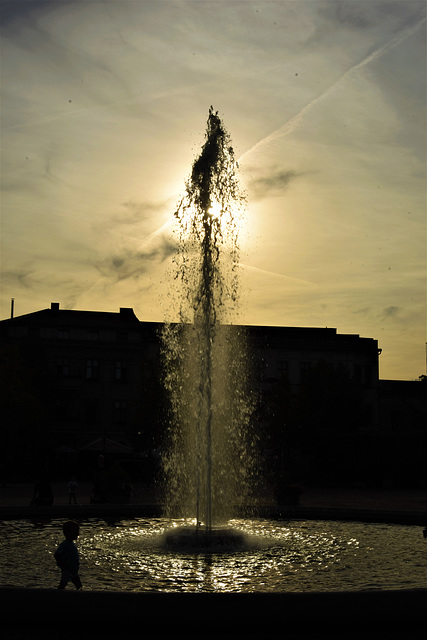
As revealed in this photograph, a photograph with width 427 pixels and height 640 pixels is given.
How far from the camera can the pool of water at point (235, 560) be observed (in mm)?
11008

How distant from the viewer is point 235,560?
13.0 metres

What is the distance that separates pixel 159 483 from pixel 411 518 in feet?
71.9

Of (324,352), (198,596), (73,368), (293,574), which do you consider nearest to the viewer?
(198,596)

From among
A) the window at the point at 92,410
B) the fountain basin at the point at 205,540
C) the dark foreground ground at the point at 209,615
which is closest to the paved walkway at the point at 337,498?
the fountain basin at the point at 205,540

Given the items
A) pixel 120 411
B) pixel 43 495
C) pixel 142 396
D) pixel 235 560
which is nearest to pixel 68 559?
pixel 235 560

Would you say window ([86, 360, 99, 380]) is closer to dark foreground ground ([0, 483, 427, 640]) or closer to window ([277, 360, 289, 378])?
window ([277, 360, 289, 378])

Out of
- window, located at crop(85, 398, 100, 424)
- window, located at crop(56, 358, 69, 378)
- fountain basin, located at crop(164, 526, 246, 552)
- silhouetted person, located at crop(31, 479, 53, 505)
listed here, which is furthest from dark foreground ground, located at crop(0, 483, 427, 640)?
window, located at crop(85, 398, 100, 424)

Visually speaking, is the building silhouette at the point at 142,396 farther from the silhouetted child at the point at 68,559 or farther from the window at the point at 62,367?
the silhouetted child at the point at 68,559

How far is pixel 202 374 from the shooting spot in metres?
16.9

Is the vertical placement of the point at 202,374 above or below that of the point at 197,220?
below

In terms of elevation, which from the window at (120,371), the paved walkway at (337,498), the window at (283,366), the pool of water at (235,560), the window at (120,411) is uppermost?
the window at (283,366)

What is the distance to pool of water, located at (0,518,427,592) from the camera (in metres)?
11.0

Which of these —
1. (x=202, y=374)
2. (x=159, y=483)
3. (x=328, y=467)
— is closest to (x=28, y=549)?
(x=202, y=374)

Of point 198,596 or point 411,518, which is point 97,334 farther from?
point 198,596
